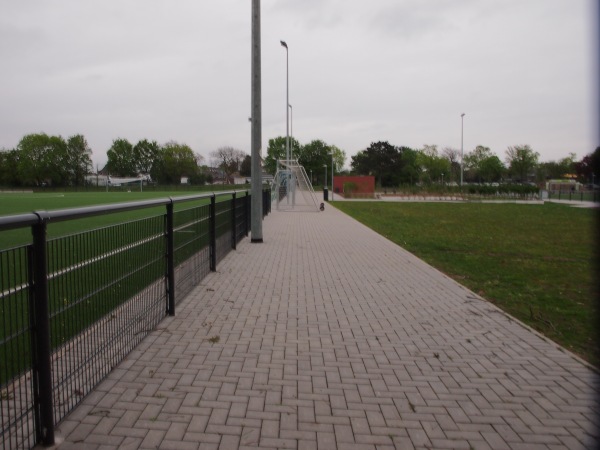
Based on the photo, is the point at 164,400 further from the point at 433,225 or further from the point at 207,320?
the point at 433,225

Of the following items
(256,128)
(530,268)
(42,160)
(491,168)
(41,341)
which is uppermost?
(42,160)

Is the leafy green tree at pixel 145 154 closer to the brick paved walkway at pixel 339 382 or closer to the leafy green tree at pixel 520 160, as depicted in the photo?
the leafy green tree at pixel 520 160

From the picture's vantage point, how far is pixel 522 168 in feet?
267

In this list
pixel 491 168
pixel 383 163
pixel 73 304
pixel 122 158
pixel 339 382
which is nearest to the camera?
pixel 73 304

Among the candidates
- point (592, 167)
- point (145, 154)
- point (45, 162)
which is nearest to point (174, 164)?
point (145, 154)

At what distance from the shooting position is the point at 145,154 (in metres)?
116

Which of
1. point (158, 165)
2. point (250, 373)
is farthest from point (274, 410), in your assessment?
point (158, 165)

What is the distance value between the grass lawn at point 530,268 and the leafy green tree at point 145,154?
102517 millimetres

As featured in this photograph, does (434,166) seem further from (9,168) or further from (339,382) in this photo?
(339,382)

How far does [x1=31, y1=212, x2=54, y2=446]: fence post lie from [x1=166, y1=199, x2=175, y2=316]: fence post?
2.75 metres

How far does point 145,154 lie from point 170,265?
11496 centimetres

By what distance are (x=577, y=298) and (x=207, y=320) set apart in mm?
5056

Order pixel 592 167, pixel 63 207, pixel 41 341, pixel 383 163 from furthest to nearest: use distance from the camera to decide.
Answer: pixel 383 163
pixel 63 207
pixel 41 341
pixel 592 167

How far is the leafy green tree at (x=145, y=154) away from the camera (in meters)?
115
